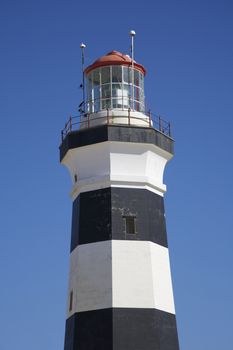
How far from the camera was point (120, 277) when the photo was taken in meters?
18.0

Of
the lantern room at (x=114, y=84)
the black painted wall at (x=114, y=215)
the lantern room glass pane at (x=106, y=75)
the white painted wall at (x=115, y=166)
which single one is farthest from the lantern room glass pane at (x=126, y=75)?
the black painted wall at (x=114, y=215)

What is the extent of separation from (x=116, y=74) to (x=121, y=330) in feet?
20.5

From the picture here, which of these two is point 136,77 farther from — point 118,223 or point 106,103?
point 118,223

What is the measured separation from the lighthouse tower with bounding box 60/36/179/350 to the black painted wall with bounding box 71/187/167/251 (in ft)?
0.07

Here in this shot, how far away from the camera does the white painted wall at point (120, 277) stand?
705 inches

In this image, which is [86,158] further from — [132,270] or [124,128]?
[132,270]

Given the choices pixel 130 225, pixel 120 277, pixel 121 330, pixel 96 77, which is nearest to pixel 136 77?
pixel 96 77

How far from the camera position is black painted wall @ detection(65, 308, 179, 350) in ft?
57.5

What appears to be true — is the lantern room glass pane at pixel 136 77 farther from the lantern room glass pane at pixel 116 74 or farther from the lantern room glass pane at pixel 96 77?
the lantern room glass pane at pixel 96 77

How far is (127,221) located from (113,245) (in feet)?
2.22

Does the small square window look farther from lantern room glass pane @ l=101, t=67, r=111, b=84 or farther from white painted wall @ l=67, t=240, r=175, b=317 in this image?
lantern room glass pane @ l=101, t=67, r=111, b=84

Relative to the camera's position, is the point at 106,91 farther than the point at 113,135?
Yes

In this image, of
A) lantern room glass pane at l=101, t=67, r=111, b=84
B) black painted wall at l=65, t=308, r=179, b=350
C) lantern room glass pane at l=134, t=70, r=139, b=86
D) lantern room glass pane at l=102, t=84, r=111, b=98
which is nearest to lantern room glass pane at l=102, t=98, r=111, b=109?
lantern room glass pane at l=102, t=84, r=111, b=98

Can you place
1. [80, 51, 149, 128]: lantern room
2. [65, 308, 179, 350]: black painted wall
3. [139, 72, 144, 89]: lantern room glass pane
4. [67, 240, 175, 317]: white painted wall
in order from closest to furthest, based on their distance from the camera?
[65, 308, 179, 350]: black painted wall, [67, 240, 175, 317]: white painted wall, [80, 51, 149, 128]: lantern room, [139, 72, 144, 89]: lantern room glass pane
